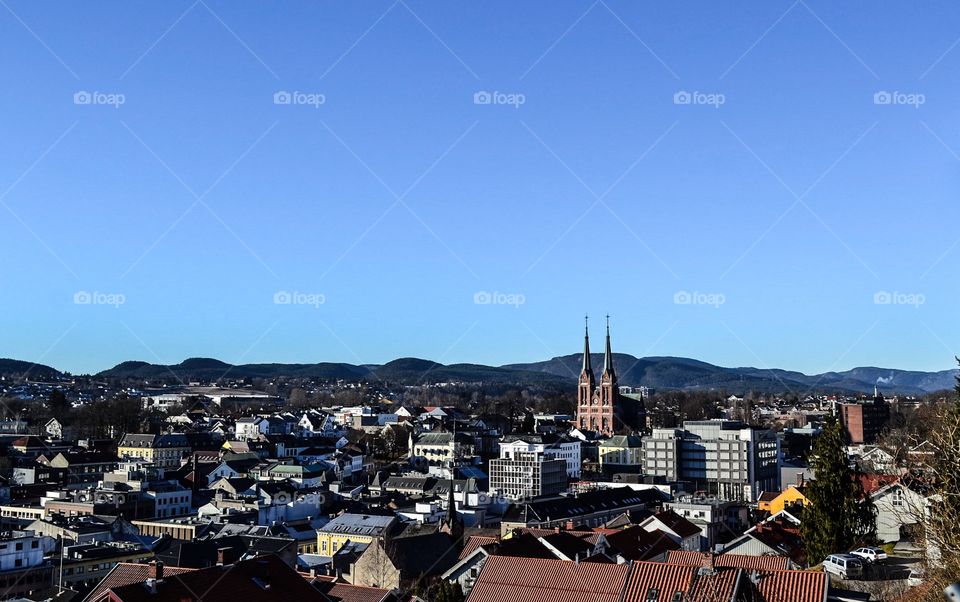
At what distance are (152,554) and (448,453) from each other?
47.0m

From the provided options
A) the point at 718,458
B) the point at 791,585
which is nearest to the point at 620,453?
the point at 718,458

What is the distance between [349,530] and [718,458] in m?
35.6

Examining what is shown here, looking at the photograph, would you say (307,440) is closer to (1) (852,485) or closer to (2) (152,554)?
(2) (152,554)

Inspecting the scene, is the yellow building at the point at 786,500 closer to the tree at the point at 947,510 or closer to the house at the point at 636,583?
the house at the point at 636,583

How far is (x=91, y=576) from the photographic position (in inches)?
1380

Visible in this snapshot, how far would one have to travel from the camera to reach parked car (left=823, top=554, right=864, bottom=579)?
21.4 metres

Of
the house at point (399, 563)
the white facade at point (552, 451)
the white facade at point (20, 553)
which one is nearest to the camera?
the house at point (399, 563)

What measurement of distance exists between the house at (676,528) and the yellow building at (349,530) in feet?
35.3

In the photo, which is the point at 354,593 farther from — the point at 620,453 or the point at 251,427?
the point at 251,427

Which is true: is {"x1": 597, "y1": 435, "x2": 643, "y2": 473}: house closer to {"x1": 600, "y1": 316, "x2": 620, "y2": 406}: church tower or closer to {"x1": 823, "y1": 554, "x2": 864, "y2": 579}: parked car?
{"x1": 600, "y1": 316, "x2": 620, "y2": 406}: church tower

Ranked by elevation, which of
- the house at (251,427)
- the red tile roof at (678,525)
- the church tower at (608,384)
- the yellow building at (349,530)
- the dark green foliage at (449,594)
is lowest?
the yellow building at (349,530)

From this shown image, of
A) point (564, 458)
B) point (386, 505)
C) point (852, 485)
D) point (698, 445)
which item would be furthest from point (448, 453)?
point (852, 485)

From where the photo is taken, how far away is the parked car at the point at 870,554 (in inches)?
880

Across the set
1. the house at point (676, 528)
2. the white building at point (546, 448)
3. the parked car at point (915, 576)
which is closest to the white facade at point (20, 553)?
the house at point (676, 528)
